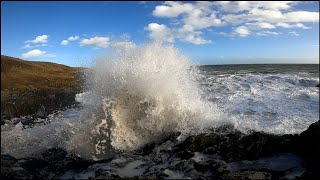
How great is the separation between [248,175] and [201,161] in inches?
45.3

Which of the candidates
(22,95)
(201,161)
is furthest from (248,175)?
(22,95)

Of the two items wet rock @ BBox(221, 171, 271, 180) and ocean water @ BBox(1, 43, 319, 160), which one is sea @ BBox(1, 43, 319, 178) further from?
wet rock @ BBox(221, 171, 271, 180)

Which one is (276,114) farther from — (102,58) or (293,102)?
(102,58)

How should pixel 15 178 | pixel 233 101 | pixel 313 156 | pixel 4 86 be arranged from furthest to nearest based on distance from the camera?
pixel 233 101 → pixel 313 156 → pixel 15 178 → pixel 4 86

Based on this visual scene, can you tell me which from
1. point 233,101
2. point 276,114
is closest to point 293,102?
point 233,101

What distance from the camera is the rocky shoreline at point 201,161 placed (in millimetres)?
6137

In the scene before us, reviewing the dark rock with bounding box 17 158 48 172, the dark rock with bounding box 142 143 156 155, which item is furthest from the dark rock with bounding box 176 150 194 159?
the dark rock with bounding box 17 158 48 172

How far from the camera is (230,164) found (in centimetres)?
664

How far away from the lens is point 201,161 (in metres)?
6.87

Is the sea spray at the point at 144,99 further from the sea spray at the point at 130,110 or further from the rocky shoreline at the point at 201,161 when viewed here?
the rocky shoreline at the point at 201,161

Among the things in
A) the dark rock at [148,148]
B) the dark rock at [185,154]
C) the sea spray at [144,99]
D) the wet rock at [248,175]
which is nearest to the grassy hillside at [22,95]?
the sea spray at [144,99]

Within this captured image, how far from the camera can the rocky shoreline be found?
6.14 m

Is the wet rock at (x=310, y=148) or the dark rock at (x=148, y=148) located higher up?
the wet rock at (x=310, y=148)

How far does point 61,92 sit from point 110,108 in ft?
38.5
